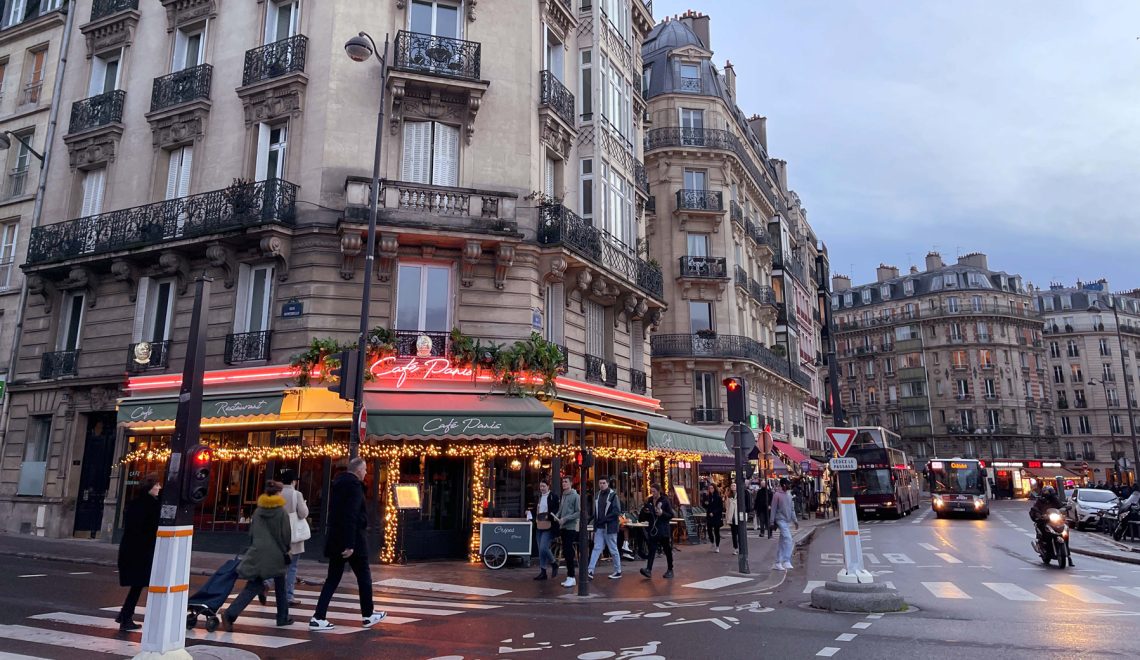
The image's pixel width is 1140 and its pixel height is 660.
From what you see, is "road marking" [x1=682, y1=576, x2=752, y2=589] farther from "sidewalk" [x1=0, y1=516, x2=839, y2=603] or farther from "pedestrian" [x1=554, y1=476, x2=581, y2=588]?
"pedestrian" [x1=554, y1=476, x2=581, y2=588]

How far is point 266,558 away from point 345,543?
3.36ft

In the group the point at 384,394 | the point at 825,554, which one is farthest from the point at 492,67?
the point at 825,554

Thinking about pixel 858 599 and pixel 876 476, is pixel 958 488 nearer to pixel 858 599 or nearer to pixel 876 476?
pixel 876 476

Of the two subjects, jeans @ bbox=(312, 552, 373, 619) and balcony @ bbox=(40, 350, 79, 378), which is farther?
balcony @ bbox=(40, 350, 79, 378)

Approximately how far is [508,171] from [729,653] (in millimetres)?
13211

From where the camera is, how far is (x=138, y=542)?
325 inches

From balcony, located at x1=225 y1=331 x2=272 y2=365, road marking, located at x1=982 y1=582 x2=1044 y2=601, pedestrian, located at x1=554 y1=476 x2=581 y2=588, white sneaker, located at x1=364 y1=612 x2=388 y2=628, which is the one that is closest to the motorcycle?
road marking, located at x1=982 y1=582 x2=1044 y2=601

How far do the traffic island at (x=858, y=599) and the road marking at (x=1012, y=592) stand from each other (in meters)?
2.33

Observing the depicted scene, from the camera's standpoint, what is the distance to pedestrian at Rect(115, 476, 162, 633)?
26.3 feet

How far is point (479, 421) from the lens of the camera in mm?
14797

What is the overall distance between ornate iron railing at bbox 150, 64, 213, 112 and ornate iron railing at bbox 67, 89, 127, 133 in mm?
1336

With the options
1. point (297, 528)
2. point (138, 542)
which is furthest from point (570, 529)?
point (138, 542)

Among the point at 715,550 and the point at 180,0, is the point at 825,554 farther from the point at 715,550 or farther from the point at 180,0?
the point at 180,0

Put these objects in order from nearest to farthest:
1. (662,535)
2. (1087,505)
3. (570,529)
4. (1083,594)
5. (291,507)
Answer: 1. (291,507)
2. (1083,594)
3. (570,529)
4. (662,535)
5. (1087,505)
